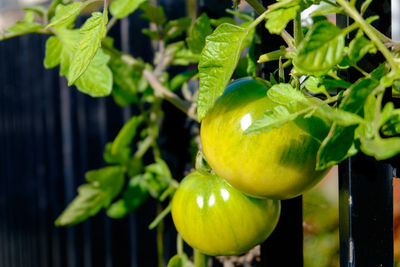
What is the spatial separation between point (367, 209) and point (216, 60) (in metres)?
0.30

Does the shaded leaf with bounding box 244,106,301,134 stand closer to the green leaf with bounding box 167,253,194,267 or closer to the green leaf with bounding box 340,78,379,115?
the green leaf with bounding box 340,78,379,115

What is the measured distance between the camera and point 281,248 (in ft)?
2.31

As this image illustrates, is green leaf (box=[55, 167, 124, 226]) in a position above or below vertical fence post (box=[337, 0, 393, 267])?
below

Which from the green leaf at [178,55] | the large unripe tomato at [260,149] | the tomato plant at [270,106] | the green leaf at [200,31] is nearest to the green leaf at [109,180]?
the green leaf at [178,55]

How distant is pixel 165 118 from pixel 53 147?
1.21m

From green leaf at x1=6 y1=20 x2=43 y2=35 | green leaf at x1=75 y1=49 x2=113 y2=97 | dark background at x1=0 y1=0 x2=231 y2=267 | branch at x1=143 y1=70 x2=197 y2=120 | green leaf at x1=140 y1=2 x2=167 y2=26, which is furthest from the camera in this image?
dark background at x1=0 y1=0 x2=231 y2=267

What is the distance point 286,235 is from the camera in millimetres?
704

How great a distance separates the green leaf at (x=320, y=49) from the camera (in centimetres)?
32

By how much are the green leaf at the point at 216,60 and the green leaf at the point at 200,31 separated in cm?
27

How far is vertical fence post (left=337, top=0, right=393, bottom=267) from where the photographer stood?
0.55m

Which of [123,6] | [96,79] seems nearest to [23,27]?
[96,79]

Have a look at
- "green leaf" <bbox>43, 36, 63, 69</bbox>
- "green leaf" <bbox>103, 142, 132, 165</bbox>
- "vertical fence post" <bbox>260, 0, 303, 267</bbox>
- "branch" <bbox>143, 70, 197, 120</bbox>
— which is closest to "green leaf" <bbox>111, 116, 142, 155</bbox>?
"green leaf" <bbox>103, 142, 132, 165</bbox>

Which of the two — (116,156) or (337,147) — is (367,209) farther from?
(116,156)

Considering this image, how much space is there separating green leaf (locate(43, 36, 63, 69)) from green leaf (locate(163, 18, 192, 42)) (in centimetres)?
34
